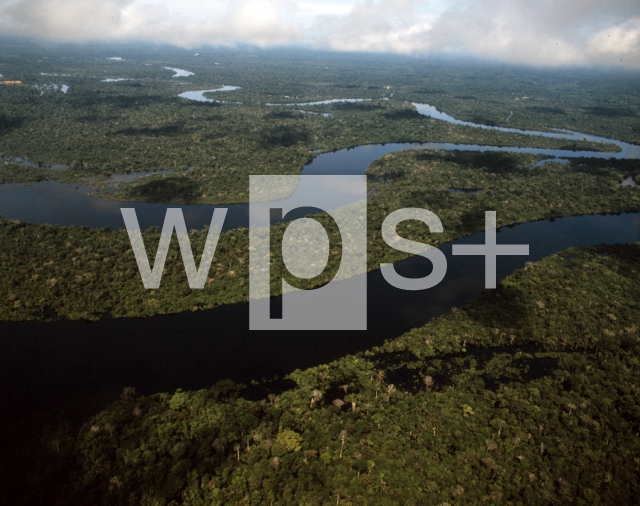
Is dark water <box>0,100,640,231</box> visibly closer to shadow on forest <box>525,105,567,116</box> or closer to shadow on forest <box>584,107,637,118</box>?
shadow on forest <box>525,105,567,116</box>

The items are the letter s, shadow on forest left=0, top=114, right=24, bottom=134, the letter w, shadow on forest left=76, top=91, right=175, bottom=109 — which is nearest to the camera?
the letter w

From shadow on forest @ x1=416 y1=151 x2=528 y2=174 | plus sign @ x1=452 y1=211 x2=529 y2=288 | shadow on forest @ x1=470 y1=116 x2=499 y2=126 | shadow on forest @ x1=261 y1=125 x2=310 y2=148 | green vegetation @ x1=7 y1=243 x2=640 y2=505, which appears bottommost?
green vegetation @ x1=7 y1=243 x2=640 y2=505

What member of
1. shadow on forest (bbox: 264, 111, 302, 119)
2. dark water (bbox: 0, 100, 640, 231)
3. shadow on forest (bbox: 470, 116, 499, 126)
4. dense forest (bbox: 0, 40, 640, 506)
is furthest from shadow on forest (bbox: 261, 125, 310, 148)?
shadow on forest (bbox: 470, 116, 499, 126)

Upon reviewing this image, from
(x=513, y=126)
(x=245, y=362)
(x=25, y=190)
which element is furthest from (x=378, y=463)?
(x=513, y=126)

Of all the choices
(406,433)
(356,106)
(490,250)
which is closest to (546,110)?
(356,106)

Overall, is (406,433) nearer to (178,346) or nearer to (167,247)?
(178,346)

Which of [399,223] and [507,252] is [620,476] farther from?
[399,223]

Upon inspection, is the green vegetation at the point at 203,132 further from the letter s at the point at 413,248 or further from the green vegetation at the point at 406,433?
the green vegetation at the point at 406,433

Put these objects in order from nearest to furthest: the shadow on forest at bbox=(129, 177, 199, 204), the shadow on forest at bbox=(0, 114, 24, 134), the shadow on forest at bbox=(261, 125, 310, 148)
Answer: the shadow on forest at bbox=(129, 177, 199, 204) → the shadow on forest at bbox=(0, 114, 24, 134) → the shadow on forest at bbox=(261, 125, 310, 148)
